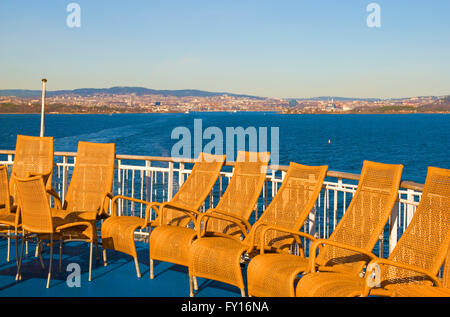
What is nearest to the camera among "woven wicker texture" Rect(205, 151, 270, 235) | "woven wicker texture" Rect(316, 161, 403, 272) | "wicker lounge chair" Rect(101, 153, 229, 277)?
"woven wicker texture" Rect(316, 161, 403, 272)

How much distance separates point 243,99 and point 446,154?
53103mm

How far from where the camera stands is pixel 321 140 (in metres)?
68.6

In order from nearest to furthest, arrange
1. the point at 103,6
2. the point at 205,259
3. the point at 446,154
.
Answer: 1. the point at 205,259
2. the point at 103,6
3. the point at 446,154

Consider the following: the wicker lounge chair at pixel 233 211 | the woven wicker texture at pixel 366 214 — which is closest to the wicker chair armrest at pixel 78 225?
the wicker lounge chair at pixel 233 211

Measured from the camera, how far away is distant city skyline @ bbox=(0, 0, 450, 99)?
102 feet

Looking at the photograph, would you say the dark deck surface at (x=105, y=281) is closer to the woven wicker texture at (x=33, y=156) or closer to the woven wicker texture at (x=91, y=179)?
the woven wicker texture at (x=91, y=179)

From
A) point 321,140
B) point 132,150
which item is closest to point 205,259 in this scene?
point 132,150

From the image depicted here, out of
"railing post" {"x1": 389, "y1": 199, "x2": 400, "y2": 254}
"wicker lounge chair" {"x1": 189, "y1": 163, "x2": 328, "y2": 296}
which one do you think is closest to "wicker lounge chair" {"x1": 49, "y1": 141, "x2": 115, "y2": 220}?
"wicker lounge chair" {"x1": 189, "y1": 163, "x2": 328, "y2": 296}

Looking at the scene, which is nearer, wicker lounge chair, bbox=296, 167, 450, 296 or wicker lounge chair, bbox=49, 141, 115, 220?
wicker lounge chair, bbox=296, 167, 450, 296

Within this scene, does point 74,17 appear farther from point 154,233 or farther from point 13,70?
point 13,70

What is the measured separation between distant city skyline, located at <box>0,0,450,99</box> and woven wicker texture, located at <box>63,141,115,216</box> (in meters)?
15.1

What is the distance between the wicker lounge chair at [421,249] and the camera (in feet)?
11.0

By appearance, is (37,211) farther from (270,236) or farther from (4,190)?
(270,236)

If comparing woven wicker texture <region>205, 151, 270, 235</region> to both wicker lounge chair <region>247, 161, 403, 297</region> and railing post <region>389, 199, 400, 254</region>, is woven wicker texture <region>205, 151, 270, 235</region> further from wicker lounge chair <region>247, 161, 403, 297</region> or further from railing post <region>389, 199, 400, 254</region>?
railing post <region>389, 199, 400, 254</region>
